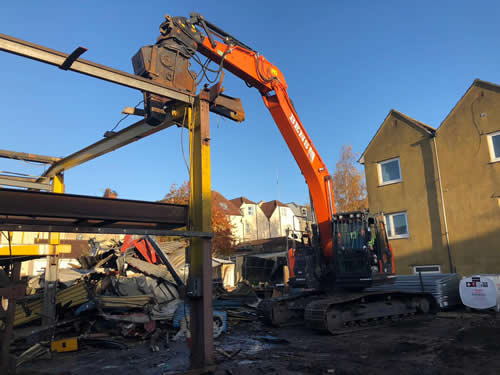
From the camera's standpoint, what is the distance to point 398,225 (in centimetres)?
1988

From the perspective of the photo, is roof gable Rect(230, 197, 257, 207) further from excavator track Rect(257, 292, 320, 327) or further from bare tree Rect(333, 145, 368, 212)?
excavator track Rect(257, 292, 320, 327)

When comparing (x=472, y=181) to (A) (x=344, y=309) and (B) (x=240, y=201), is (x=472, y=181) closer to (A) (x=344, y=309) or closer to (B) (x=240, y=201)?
(A) (x=344, y=309)

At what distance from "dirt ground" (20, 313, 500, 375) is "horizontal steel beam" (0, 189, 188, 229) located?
259cm

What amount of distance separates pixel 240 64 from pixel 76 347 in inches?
312

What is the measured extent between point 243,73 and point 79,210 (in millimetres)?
6560

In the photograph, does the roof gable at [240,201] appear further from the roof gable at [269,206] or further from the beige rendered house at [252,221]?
the roof gable at [269,206]

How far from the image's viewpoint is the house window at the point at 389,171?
2019 cm

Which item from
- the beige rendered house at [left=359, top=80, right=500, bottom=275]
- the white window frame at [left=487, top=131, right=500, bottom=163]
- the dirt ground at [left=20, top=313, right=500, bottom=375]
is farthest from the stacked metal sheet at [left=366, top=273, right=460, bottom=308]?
the white window frame at [left=487, top=131, right=500, bottom=163]

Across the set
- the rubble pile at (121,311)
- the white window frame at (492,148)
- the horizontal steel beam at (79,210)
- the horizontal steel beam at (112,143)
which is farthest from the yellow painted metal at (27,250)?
the white window frame at (492,148)

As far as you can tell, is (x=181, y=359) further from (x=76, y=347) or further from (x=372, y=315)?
(x=372, y=315)

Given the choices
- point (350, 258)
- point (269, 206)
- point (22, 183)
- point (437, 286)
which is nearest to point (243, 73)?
point (350, 258)

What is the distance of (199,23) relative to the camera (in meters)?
8.80

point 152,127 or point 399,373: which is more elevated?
point 152,127

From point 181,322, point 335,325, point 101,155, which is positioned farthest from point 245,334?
point 101,155
